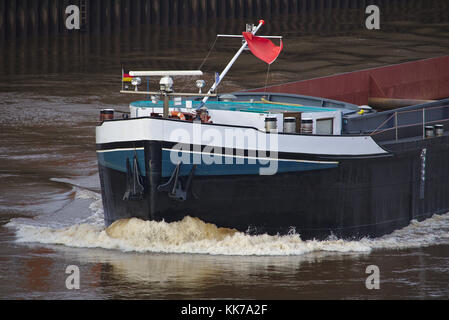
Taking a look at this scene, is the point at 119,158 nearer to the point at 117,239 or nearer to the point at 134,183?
the point at 134,183

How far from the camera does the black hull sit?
16375 mm

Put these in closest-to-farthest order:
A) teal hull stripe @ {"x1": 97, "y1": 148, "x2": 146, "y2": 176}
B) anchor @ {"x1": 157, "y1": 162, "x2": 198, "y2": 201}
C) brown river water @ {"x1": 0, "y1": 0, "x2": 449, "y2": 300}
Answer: brown river water @ {"x1": 0, "y1": 0, "x2": 449, "y2": 300} → anchor @ {"x1": 157, "y1": 162, "x2": 198, "y2": 201} → teal hull stripe @ {"x1": 97, "y1": 148, "x2": 146, "y2": 176}

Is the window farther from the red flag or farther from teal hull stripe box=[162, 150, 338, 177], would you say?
teal hull stripe box=[162, 150, 338, 177]

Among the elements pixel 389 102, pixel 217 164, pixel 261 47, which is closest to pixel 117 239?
pixel 217 164

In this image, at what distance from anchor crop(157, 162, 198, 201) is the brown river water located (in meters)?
0.62

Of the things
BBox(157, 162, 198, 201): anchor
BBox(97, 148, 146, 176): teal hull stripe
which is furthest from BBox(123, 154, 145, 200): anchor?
BBox(157, 162, 198, 201): anchor

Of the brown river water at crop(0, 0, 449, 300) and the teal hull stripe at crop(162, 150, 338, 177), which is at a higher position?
the teal hull stripe at crop(162, 150, 338, 177)

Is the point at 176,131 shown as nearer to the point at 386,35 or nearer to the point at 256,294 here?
the point at 256,294

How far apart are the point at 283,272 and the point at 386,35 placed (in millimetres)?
36328

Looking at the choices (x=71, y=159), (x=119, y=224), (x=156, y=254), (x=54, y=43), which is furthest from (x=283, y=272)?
(x=54, y=43)

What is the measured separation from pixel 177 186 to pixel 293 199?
2222 mm

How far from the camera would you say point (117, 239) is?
16.8 meters

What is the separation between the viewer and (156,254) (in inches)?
630

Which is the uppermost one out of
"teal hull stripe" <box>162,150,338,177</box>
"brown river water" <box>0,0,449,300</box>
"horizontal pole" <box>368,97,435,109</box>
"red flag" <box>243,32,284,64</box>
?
"red flag" <box>243,32,284,64</box>
